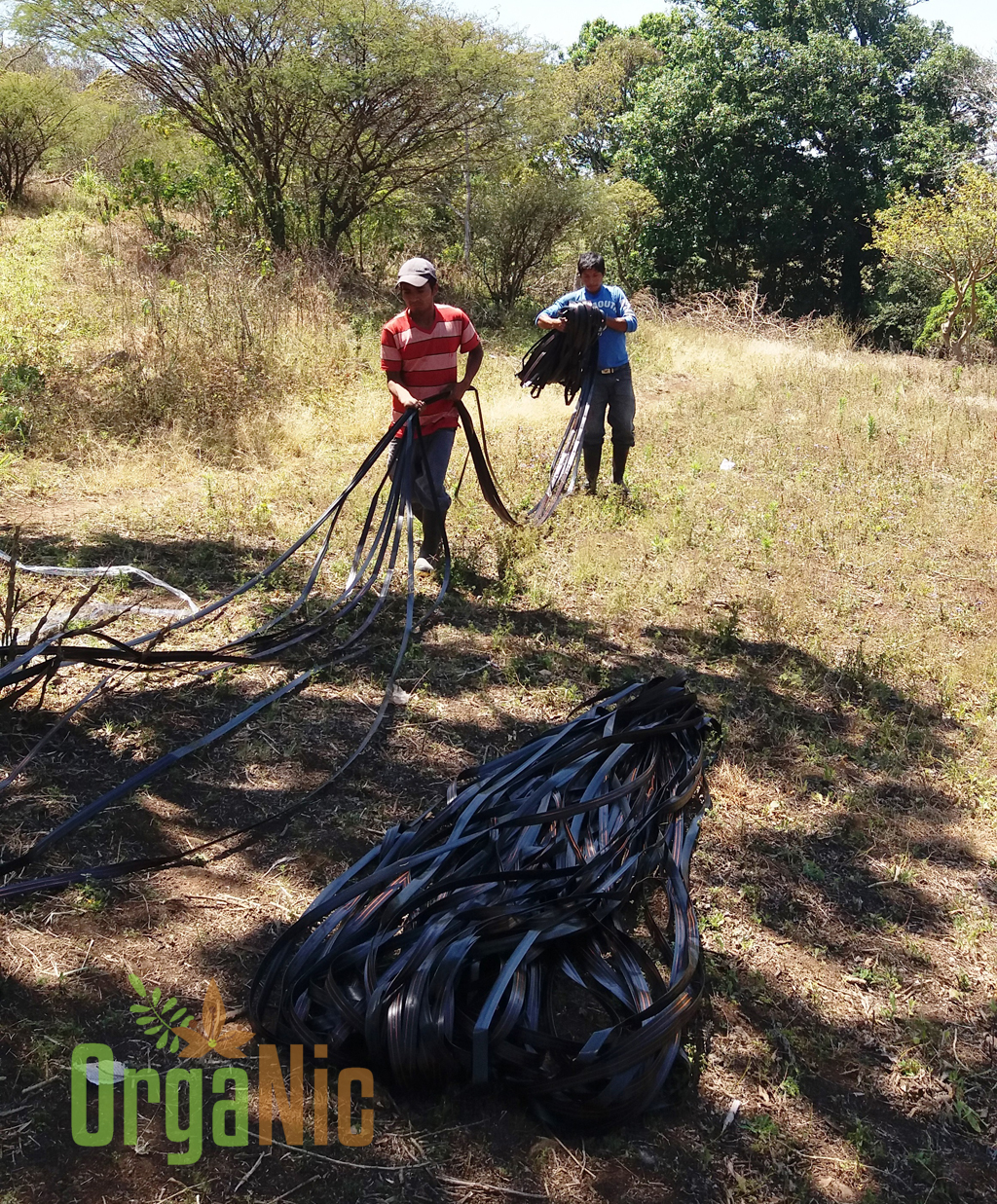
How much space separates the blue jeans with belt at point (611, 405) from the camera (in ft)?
20.2

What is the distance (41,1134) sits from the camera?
1.86m

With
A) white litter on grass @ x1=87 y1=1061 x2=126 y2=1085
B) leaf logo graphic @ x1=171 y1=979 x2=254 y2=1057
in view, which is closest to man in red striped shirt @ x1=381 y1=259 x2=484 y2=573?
leaf logo graphic @ x1=171 y1=979 x2=254 y2=1057

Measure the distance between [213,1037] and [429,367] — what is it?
132 inches

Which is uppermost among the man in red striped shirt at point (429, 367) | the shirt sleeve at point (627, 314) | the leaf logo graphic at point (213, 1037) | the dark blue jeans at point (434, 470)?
the shirt sleeve at point (627, 314)

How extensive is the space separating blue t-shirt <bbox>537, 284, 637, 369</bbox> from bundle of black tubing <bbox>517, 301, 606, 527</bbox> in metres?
0.06

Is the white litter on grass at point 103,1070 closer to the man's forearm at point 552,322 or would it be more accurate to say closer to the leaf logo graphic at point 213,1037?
the leaf logo graphic at point 213,1037

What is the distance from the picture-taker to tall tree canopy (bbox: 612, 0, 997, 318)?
22109 mm

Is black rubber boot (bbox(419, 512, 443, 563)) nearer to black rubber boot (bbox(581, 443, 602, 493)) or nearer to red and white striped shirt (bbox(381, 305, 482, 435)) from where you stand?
red and white striped shirt (bbox(381, 305, 482, 435))

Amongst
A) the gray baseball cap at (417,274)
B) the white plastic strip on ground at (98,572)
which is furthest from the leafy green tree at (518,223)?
the white plastic strip on ground at (98,572)

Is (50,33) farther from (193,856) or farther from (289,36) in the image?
(193,856)

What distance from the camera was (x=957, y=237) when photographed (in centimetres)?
1669

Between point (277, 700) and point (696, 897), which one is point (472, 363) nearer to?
point (277, 700)

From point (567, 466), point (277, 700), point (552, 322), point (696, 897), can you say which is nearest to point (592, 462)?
point (567, 466)

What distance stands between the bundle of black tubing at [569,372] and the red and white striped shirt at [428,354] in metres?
1.20
